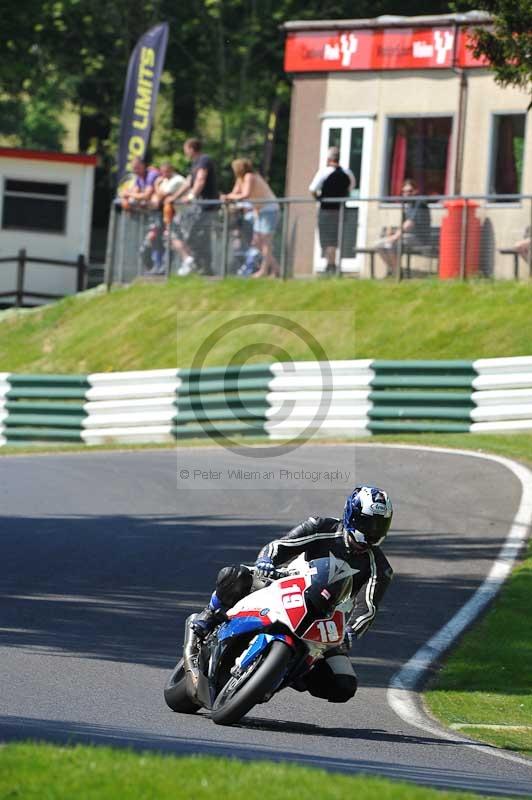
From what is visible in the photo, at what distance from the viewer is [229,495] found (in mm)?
16094

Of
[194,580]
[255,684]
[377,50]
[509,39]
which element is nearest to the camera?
[255,684]

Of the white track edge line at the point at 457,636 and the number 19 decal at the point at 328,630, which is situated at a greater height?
the number 19 decal at the point at 328,630

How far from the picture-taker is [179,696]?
841cm

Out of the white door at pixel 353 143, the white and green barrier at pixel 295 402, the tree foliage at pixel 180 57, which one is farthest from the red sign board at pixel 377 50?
the tree foliage at pixel 180 57

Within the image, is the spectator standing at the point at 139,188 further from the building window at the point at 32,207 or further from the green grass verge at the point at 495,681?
the green grass verge at the point at 495,681

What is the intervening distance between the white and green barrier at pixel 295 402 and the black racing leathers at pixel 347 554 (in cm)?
1039

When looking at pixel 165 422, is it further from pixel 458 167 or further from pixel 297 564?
pixel 297 564

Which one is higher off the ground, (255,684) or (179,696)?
(255,684)

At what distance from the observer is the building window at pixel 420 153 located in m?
26.7

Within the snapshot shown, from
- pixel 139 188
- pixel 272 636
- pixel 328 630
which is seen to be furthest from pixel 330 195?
pixel 272 636

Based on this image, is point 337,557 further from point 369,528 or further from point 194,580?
point 194,580

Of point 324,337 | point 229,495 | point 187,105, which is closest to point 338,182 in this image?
point 324,337

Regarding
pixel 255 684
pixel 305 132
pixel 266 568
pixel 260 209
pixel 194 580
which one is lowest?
pixel 194 580

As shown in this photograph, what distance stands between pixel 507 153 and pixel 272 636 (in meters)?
19.0
